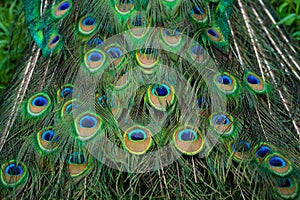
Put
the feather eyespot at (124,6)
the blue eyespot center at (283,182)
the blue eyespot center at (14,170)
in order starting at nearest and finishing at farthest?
1. the blue eyespot center at (283,182)
2. the blue eyespot center at (14,170)
3. the feather eyespot at (124,6)

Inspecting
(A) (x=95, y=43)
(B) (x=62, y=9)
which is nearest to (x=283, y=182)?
(A) (x=95, y=43)

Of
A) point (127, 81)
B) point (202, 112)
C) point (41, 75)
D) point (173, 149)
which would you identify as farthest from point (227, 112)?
point (41, 75)

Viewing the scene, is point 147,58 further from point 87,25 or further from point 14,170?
point 14,170

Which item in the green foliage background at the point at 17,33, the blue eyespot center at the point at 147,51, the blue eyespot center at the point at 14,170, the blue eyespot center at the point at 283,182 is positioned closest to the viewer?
the blue eyespot center at the point at 283,182

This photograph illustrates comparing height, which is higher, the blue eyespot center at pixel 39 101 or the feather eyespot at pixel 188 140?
the blue eyespot center at pixel 39 101

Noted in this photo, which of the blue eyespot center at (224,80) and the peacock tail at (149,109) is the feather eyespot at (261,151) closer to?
the peacock tail at (149,109)

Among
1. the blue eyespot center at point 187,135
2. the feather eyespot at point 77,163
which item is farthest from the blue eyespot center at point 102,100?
the blue eyespot center at point 187,135

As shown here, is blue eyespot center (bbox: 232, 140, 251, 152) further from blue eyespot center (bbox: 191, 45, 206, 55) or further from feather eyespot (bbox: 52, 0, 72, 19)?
feather eyespot (bbox: 52, 0, 72, 19)
